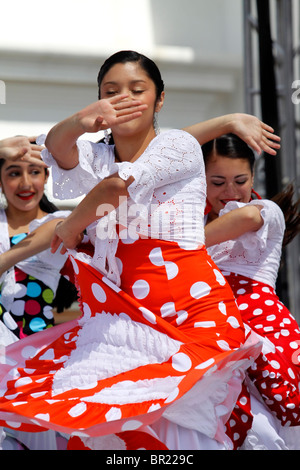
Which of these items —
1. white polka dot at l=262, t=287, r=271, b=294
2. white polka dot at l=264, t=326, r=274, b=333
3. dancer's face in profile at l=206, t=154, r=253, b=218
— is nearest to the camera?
white polka dot at l=264, t=326, r=274, b=333

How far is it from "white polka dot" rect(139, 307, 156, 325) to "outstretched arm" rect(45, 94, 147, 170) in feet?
1.57

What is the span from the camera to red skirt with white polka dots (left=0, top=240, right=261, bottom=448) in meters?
1.90

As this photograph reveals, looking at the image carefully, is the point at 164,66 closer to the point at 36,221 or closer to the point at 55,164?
the point at 36,221

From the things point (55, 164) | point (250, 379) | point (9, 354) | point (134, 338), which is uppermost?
point (55, 164)

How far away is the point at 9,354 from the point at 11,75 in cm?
458

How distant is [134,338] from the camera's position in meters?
2.05

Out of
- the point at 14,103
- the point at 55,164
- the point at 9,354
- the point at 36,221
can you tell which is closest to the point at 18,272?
the point at 36,221

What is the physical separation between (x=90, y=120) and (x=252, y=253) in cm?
90

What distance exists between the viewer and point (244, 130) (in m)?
2.43

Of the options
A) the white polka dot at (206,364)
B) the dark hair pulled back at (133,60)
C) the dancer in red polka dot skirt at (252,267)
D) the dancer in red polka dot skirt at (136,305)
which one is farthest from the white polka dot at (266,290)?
the dark hair pulled back at (133,60)

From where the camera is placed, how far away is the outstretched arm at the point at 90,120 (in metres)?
1.98

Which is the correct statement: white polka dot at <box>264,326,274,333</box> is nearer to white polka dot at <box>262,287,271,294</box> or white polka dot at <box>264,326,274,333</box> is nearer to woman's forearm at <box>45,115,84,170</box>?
white polka dot at <box>262,287,271,294</box>

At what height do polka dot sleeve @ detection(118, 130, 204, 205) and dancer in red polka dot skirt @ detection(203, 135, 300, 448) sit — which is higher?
polka dot sleeve @ detection(118, 130, 204, 205)

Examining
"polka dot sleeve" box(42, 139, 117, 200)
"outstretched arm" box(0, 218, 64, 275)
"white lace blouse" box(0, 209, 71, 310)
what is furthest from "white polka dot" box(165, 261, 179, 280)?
"white lace blouse" box(0, 209, 71, 310)
